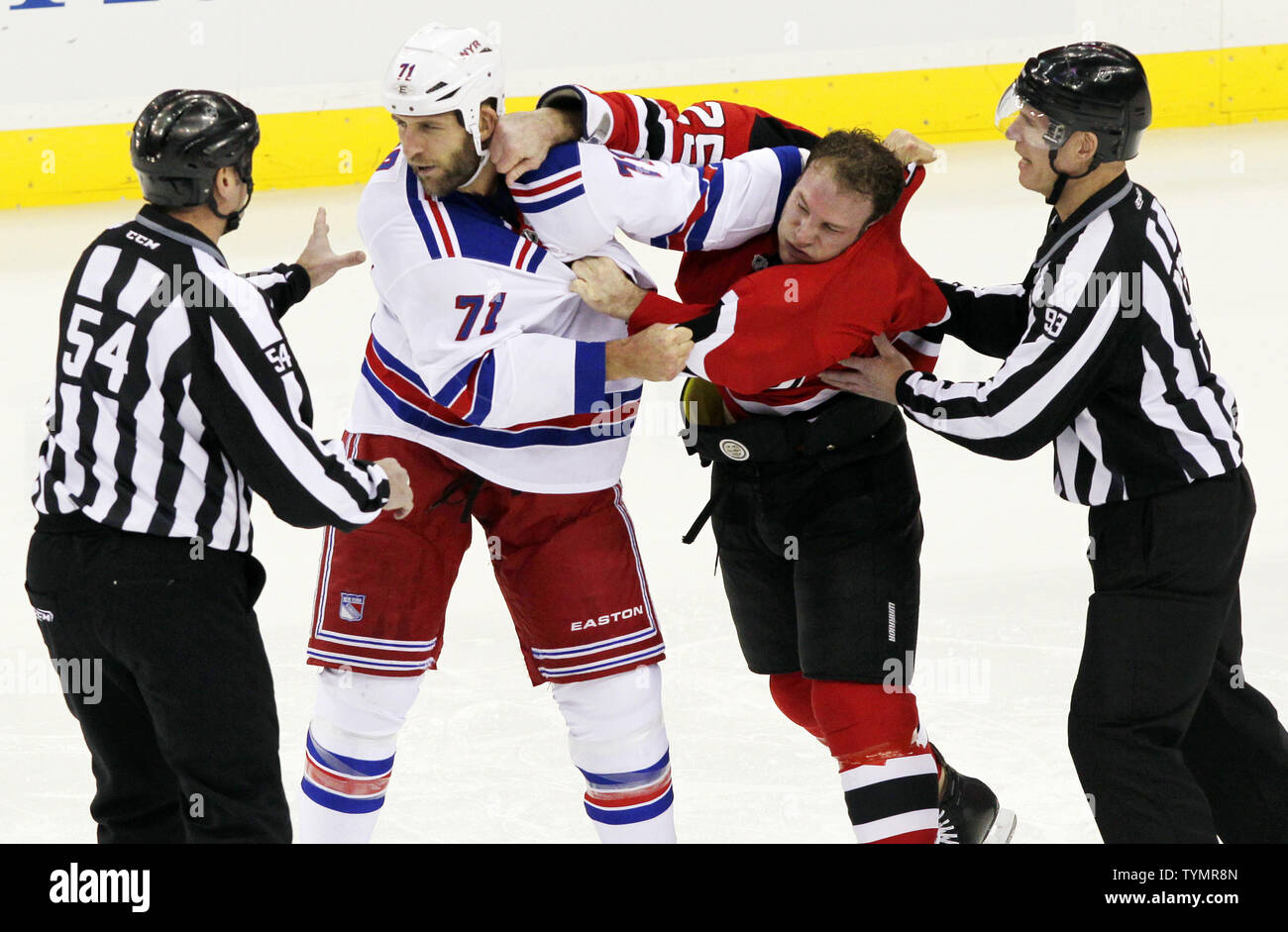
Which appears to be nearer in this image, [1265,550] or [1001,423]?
[1001,423]

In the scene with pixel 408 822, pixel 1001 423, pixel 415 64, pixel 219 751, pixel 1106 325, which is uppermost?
pixel 415 64

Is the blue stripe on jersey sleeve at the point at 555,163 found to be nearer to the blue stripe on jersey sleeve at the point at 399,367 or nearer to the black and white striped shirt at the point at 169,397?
the blue stripe on jersey sleeve at the point at 399,367

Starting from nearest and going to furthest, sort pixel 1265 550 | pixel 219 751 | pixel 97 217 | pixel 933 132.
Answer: pixel 219 751 → pixel 1265 550 → pixel 97 217 → pixel 933 132

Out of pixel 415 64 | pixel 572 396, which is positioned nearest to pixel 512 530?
pixel 572 396

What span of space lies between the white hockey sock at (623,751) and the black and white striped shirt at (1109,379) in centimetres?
73

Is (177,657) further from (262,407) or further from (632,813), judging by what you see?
(632,813)

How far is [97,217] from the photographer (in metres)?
8.13

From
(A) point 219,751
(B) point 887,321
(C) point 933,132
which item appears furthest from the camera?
(C) point 933,132

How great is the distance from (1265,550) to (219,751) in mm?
3038

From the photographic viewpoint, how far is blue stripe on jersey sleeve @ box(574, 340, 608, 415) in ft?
9.17

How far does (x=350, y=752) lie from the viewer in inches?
117

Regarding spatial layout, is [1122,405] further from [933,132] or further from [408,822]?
[933,132]

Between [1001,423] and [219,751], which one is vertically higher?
[1001,423]

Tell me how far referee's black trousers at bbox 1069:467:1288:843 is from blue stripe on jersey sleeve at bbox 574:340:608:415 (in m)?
0.88
